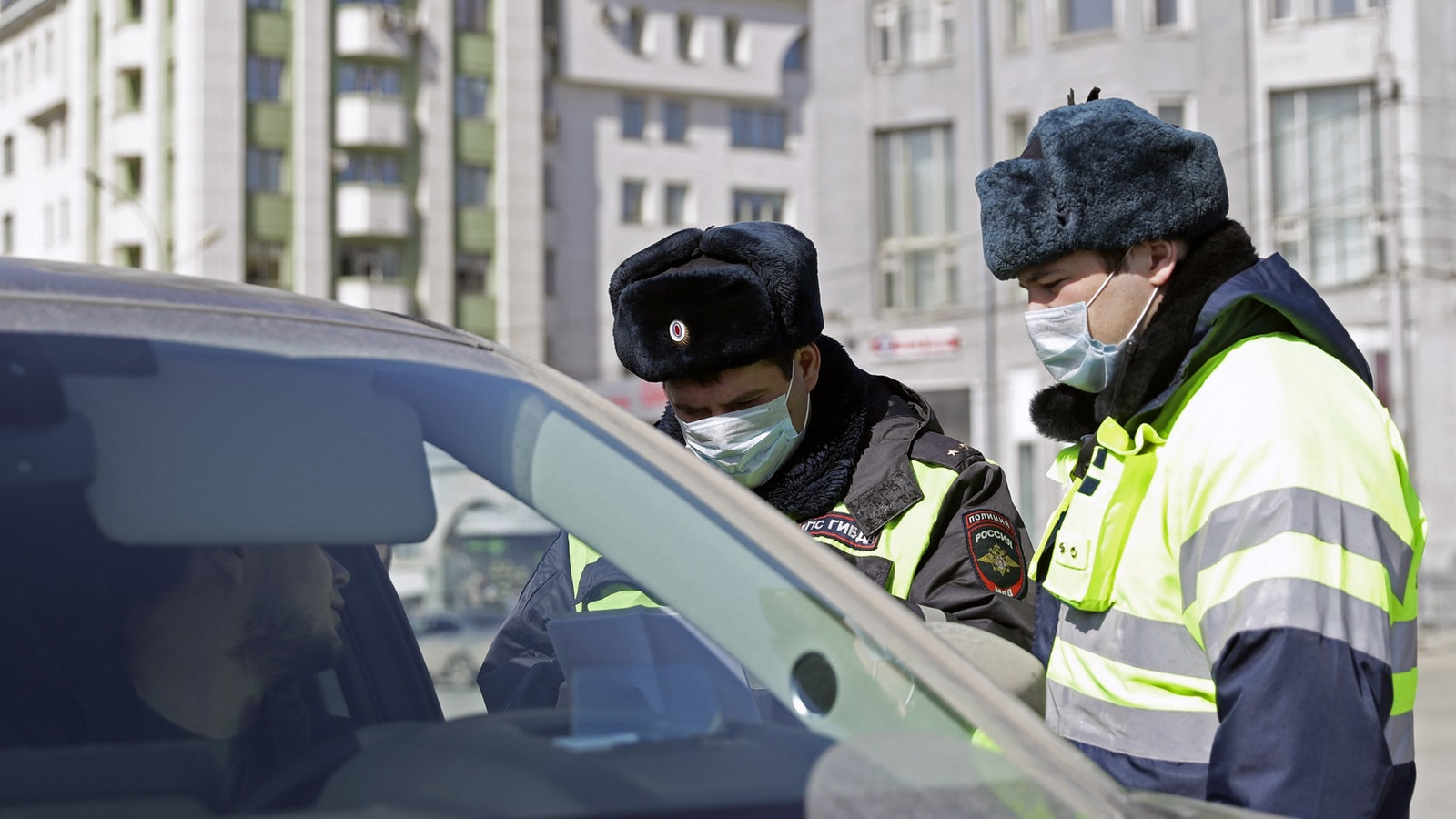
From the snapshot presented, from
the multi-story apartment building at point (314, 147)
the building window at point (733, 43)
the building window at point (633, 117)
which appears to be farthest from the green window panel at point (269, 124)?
the building window at point (733, 43)

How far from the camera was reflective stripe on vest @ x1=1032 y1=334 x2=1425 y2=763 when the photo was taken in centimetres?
208

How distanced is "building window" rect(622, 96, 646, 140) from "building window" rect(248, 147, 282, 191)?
10561mm

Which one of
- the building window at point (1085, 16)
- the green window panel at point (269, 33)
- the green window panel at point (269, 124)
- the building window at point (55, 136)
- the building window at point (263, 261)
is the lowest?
the building window at point (263, 261)

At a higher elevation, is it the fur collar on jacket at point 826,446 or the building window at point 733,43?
the building window at point 733,43

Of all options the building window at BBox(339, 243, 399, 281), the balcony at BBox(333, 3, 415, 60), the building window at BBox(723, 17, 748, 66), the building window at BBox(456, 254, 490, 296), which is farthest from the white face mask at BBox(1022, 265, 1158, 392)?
the building window at BBox(723, 17, 748, 66)

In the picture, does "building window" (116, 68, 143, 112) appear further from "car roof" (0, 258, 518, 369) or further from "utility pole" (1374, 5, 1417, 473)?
"car roof" (0, 258, 518, 369)

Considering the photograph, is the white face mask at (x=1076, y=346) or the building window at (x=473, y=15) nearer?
the white face mask at (x=1076, y=346)

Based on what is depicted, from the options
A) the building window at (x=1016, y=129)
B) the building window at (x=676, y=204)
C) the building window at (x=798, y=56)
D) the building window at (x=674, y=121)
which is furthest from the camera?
the building window at (x=798, y=56)

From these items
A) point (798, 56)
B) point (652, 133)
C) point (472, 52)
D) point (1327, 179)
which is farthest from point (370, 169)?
point (1327, 179)

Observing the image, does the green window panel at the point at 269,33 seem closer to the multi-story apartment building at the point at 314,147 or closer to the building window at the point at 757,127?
the multi-story apartment building at the point at 314,147

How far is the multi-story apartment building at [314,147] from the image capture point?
144 ft

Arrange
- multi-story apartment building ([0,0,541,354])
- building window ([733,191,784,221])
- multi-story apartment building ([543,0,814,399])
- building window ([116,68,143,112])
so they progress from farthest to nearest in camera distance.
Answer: building window ([733,191,784,221])
multi-story apartment building ([543,0,814,399])
building window ([116,68,143,112])
multi-story apartment building ([0,0,541,354])

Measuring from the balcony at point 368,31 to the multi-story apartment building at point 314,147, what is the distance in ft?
0.15

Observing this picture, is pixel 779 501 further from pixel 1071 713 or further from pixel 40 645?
pixel 40 645
